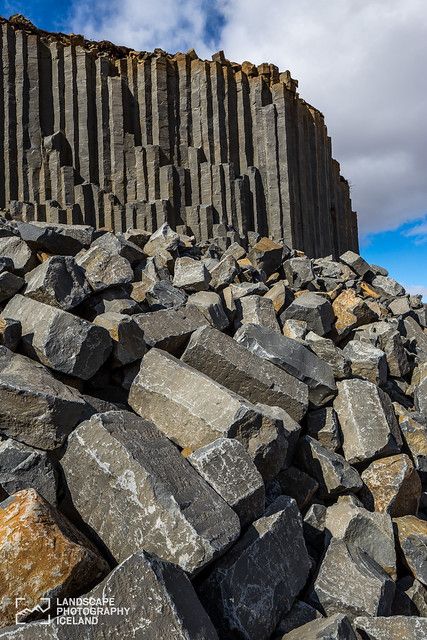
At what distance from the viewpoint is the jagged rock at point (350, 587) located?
3004 millimetres

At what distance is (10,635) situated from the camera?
6.57ft

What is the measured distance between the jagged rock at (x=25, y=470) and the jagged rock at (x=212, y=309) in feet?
7.66

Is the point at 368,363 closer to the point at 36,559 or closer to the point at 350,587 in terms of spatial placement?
the point at 350,587

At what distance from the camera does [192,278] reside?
5.60m

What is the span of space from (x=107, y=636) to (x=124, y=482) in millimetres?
749

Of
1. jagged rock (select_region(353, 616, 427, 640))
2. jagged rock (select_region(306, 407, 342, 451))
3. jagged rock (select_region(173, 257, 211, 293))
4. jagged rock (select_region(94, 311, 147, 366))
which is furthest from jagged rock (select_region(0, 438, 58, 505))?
jagged rock (select_region(173, 257, 211, 293))

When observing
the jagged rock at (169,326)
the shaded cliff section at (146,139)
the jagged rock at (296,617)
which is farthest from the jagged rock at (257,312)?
the shaded cliff section at (146,139)

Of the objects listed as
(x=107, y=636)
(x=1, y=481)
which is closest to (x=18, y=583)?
(x=107, y=636)

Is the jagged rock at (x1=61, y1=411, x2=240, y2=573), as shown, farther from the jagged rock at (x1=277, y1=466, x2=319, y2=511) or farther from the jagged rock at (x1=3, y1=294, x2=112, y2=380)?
the jagged rock at (x1=277, y1=466, x2=319, y2=511)

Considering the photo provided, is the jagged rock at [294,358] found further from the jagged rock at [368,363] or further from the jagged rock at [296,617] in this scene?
the jagged rock at [296,617]

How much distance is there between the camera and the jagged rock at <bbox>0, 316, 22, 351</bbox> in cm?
364

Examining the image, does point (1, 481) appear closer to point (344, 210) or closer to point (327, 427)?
point (327, 427)

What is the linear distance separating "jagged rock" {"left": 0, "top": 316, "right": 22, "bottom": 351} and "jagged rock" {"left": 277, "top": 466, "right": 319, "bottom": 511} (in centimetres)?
226

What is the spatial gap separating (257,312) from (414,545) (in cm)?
268
